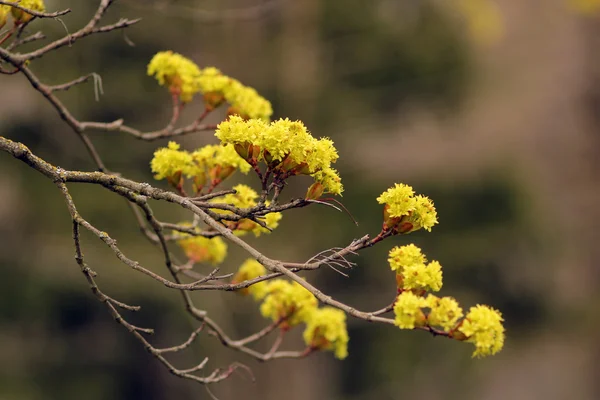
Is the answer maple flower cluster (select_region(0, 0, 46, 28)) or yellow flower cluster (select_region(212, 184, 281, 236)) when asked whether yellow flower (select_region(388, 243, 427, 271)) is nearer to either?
yellow flower cluster (select_region(212, 184, 281, 236))

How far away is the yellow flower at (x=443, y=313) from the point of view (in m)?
1.41

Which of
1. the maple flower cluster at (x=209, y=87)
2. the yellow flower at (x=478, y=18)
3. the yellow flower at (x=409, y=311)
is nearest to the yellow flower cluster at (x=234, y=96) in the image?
the maple flower cluster at (x=209, y=87)

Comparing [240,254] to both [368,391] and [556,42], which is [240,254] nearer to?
[368,391]

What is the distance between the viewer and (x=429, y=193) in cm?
757

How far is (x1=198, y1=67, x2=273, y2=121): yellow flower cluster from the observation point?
2.10 meters

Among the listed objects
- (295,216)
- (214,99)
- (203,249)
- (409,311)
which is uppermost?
(295,216)

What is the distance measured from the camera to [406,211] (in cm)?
142

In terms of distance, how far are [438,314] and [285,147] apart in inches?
17.1

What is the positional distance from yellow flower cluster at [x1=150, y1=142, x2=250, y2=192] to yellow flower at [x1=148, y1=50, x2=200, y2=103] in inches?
15.7

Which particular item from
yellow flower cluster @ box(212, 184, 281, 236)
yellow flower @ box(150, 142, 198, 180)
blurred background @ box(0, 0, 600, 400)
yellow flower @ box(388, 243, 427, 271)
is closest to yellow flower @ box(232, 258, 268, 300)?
yellow flower cluster @ box(212, 184, 281, 236)

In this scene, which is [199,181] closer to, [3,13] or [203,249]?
[203,249]

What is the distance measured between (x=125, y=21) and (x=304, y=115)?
5502 mm

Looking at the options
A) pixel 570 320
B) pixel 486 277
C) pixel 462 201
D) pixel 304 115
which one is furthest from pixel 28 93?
pixel 570 320

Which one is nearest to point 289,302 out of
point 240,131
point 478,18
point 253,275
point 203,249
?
point 253,275
